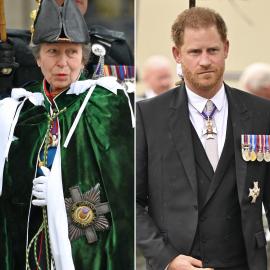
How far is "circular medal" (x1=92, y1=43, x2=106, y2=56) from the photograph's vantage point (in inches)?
111

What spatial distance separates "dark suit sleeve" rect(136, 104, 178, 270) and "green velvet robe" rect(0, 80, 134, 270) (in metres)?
0.06

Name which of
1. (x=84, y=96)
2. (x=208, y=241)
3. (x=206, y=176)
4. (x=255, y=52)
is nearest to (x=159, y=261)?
(x=208, y=241)

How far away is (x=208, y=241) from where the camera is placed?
2600mm

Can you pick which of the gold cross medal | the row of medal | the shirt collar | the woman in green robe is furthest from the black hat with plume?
the gold cross medal

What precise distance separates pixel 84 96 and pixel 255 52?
792 millimetres

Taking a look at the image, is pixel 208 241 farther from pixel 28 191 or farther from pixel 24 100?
pixel 24 100

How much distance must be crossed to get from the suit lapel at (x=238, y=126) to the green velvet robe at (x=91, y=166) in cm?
46

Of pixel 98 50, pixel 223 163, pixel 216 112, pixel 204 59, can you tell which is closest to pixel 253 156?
pixel 223 163

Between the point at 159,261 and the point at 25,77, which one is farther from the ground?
the point at 25,77

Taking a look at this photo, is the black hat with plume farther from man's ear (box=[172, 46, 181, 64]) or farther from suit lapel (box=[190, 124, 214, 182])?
suit lapel (box=[190, 124, 214, 182])

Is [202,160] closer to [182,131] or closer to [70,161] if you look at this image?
[182,131]

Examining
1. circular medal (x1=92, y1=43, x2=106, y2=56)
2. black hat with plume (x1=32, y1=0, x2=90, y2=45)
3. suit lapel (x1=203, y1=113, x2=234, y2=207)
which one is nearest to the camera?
suit lapel (x1=203, y1=113, x2=234, y2=207)

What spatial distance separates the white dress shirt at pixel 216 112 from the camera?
2643mm

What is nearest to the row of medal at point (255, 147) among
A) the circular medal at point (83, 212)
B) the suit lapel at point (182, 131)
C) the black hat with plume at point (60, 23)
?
the suit lapel at point (182, 131)
